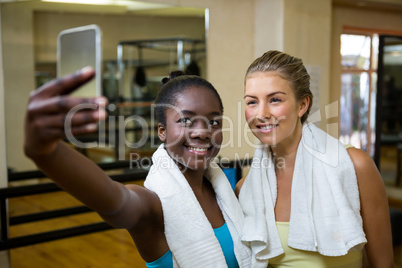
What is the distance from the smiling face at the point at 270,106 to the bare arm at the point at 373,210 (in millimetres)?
244

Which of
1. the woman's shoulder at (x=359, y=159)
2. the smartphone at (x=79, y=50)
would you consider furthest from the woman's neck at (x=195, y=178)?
the smartphone at (x=79, y=50)

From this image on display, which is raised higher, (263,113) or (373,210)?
(263,113)

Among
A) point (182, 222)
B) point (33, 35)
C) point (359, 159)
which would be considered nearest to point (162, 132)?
Result: point (182, 222)

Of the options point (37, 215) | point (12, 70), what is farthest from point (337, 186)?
point (12, 70)

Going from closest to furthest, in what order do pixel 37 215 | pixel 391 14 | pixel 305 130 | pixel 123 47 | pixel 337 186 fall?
pixel 337 186
pixel 305 130
pixel 37 215
pixel 123 47
pixel 391 14

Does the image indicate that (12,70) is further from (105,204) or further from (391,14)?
(391,14)

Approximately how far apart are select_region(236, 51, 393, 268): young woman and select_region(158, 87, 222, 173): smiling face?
0.72ft

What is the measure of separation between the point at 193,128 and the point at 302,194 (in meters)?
0.46

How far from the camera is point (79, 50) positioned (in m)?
2.37

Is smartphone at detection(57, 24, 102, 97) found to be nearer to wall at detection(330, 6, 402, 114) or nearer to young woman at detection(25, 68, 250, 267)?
young woman at detection(25, 68, 250, 267)

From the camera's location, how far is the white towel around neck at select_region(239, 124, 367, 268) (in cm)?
117

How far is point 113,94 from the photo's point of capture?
3396 millimetres

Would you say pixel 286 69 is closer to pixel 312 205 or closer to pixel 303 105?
pixel 303 105

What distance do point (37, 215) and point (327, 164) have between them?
6.38 ft
